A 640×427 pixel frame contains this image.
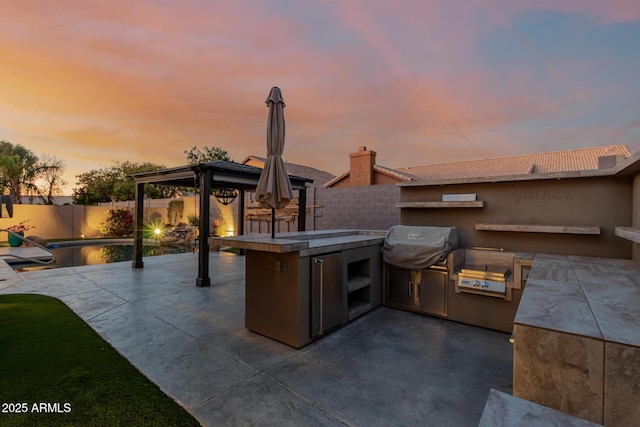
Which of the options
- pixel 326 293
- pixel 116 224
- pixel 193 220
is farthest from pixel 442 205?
pixel 116 224

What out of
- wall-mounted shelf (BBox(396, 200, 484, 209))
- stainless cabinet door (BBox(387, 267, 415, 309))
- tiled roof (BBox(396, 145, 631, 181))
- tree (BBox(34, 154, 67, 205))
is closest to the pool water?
stainless cabinet door (BBox(387, 267, 415, 309))

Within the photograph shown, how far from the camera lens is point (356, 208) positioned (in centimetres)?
949

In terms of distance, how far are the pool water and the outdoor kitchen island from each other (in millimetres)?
7957

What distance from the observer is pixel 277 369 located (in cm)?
268

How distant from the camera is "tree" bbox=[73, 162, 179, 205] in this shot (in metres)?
21.8

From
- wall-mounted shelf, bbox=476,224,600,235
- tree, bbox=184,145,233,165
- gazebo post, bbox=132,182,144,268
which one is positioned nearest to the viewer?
wall-mounted shelf, bbox=476,224,600,235

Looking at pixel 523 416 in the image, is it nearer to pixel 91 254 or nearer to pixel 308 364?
pixel 308 364

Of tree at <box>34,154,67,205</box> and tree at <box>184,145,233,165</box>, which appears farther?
tree at <box>184,145,233,165</box>

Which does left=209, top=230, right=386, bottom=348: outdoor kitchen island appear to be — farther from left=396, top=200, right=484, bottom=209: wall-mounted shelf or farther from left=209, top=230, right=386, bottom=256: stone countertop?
left=396, top=200, right=484, bottom=209: wall-mounted shelf

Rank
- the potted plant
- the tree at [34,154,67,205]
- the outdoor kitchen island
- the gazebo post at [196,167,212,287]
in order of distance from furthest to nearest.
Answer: the tree at [34,154,67,205]
the potted plant
the gazebo post at [196,167,212,287]
the outdoor kitchen island

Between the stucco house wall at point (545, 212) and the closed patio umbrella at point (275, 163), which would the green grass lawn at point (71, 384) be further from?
the stucco house wall at point (545, 212)

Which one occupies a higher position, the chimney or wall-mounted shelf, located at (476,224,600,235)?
the chimney

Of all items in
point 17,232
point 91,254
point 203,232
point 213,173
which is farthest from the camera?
point 17,232

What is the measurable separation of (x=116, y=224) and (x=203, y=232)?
11976mm
